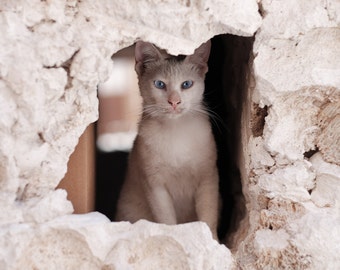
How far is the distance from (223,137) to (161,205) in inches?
28.4

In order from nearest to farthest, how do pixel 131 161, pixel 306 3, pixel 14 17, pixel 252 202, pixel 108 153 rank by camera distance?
pixel 14 17 < pixel 306 3 < pixel 252 202 < pixel 131 161 < pixel 108 153

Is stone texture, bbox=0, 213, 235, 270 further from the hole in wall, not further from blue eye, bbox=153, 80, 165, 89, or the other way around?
blue eye, bbox=153, 80, 165, 89

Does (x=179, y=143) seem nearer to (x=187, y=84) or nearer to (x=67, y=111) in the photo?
(x=187, y=84)

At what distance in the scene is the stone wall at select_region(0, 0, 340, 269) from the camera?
1873 millimetres

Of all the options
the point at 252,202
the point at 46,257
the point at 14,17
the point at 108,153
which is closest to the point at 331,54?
the point at 252,202

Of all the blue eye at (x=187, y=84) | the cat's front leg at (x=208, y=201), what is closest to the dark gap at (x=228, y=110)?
the cat's front leg at (x=208, y=201)

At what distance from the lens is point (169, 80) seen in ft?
8.66

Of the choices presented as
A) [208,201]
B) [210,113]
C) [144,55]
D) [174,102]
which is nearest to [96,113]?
[174,102]

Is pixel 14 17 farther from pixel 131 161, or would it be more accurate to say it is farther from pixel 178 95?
pixel 131 161

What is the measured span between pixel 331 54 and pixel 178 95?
794 millimetres

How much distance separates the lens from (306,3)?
2.01 m

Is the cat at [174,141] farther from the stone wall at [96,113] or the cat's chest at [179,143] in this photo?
the stone wall at [96,113]

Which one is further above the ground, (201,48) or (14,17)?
(14,17)

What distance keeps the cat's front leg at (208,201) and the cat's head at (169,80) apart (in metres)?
0.39
